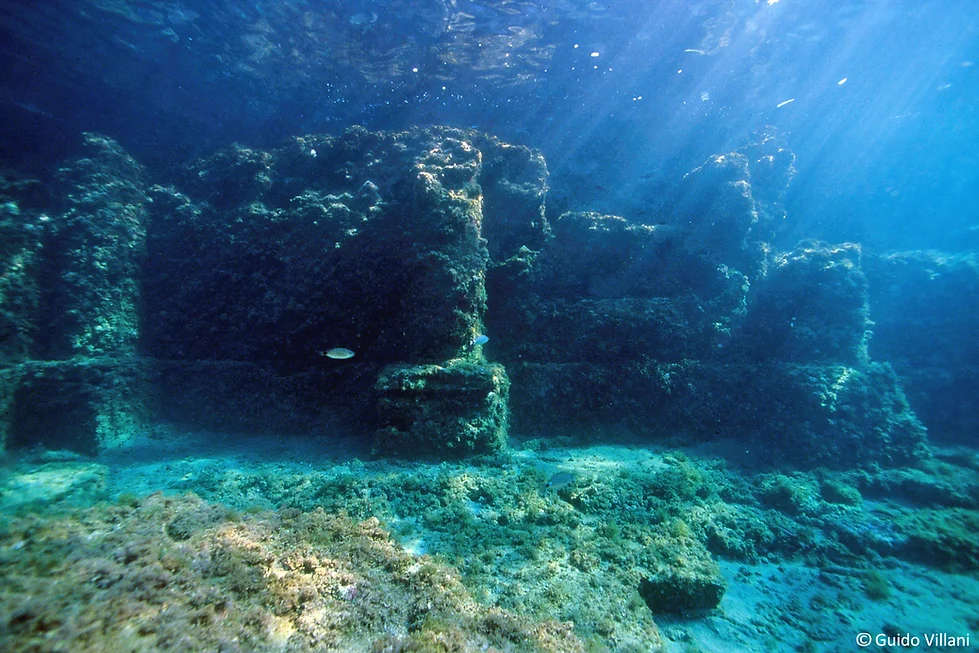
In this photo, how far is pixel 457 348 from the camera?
7.90m

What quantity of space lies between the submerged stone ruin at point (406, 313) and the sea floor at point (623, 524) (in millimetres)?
825

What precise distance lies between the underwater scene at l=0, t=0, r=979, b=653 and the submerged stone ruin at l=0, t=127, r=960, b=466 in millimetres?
75

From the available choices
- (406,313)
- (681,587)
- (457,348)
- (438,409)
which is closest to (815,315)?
(681,587)

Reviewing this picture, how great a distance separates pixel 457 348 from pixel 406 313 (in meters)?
1.23

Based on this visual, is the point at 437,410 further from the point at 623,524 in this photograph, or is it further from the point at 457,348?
the point at 623,524

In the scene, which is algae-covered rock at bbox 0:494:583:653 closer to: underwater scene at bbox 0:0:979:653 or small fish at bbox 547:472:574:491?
underwater scene at bbox 0:0:979:653

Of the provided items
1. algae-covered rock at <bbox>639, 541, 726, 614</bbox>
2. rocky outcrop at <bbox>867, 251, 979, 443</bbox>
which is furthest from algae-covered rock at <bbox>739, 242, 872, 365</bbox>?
algae-covered rock at <bbox>639, 541, 726, 614</bbox>

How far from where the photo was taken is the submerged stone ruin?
784 cm

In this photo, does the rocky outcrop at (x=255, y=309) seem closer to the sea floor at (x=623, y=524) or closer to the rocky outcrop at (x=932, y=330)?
the sea floor at (x=623, y=524)

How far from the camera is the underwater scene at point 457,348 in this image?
386 cm

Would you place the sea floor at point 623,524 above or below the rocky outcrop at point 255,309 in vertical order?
below

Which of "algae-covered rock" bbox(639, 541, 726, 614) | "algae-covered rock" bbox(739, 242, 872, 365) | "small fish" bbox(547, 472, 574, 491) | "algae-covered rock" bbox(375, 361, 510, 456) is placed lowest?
"algae-covered rock" bbox(639, 541, 726, 614)

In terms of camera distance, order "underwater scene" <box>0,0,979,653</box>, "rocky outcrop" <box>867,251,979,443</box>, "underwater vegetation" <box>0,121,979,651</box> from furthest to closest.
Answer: "rocky outcrop" <box>867,251,979,443</box>, "underwater scene" <box>0,0,979,653</box>, "underwater vegetation" <box>0,121,979,651</box>

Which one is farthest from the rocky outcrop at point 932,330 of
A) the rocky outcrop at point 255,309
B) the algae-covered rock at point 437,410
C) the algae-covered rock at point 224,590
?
the algae-covered rock at point 224,590
